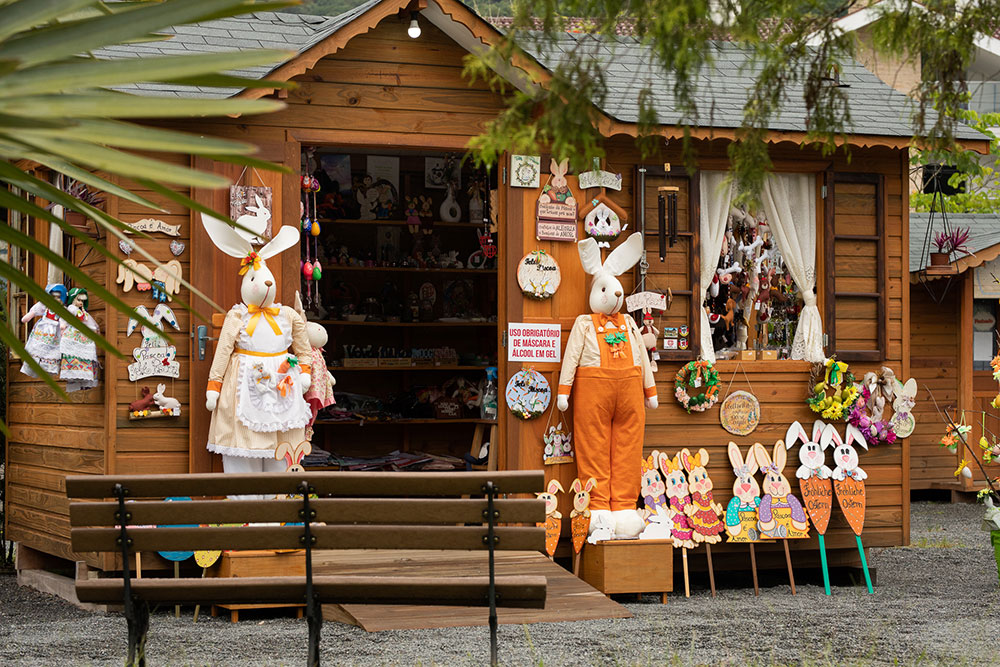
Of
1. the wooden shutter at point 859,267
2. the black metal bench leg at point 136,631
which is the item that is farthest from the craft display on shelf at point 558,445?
the black metal bench leg at point 136,631

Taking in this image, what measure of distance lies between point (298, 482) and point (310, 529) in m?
0.19

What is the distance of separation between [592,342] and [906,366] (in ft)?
8.41

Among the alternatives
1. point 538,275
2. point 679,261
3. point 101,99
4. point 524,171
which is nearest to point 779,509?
point 679,261

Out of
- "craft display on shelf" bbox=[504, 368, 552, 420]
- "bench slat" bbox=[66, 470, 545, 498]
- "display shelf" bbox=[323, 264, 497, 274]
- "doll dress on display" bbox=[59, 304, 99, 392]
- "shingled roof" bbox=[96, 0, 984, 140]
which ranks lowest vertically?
"bench slat" bbox=[66, 470, 545, 498]

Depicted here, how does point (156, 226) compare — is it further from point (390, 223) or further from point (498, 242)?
point (390, 223)

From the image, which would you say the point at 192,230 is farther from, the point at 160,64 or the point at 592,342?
the point at 160,64

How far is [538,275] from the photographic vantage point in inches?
314

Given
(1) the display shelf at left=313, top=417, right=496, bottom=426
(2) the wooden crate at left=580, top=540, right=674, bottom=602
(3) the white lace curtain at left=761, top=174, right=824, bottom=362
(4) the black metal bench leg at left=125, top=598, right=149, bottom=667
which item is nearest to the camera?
(4) the black metal bench leg at left=125, top=598, right=149, bottom=667

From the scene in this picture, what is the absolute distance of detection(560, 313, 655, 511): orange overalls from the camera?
7805 millimetres

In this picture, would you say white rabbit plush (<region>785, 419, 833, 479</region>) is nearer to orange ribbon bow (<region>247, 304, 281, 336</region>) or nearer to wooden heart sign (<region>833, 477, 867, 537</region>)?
wooden heart sign (<region>833, 477, 867, 537</region>)

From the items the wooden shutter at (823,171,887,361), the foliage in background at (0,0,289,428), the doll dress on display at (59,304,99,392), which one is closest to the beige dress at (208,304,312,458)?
the doll dress on display at (59,304,99,392)

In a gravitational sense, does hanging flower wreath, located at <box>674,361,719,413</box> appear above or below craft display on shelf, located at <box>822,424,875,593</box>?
above

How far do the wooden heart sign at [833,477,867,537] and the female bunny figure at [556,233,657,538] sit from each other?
1.54 m

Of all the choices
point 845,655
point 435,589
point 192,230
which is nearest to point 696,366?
point 845,655
